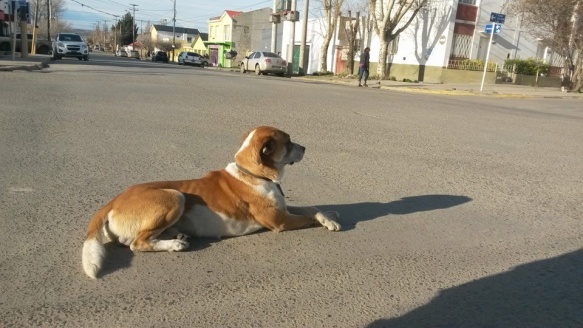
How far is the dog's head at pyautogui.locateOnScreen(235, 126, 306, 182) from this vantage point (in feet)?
12.4

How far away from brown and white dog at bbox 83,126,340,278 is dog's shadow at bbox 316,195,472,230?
0.49m

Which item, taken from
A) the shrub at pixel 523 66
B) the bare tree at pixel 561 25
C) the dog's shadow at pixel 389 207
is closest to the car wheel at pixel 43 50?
the shrub at pixel 523 66

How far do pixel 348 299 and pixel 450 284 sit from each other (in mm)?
801

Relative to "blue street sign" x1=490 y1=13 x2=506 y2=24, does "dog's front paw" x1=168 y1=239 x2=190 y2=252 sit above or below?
below

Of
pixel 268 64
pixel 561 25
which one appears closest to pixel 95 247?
pixel 561 25

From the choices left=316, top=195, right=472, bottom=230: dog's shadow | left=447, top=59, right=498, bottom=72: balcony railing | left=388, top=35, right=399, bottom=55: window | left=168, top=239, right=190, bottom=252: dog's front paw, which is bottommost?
left=168, top=239, right=190, bottom=252: dog's front paw

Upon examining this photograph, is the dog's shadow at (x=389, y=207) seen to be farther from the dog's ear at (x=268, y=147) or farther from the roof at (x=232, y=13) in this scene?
the roof at (x=232, y=13)

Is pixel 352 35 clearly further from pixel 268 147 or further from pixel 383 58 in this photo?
pixel 268 147

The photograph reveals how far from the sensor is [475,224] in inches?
180

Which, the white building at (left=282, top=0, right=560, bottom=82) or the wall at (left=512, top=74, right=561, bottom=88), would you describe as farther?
the wall at (left=512, top=74, right=561, bottom=88)

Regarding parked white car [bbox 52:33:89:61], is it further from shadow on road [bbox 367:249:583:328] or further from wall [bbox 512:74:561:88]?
shadow on road [bbox 367:249:583:328]

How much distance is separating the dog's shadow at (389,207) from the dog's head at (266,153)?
0.85 meters

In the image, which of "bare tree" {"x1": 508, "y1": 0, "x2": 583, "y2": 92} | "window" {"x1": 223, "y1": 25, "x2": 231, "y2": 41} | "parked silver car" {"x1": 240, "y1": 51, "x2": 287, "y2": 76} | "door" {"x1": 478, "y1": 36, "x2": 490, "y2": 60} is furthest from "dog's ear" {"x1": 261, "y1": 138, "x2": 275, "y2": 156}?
"window" {"x1": 223, "y1": 25, "x2": 231, "y2": 41}

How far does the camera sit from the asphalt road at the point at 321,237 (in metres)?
2.88
